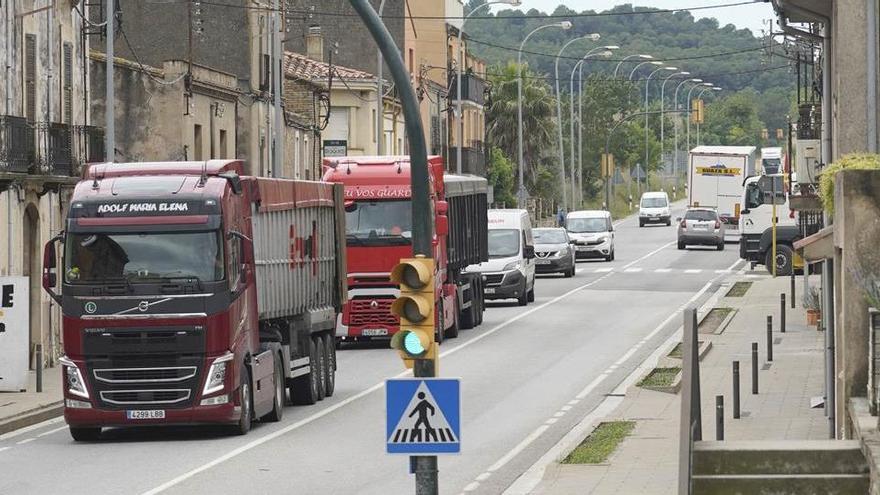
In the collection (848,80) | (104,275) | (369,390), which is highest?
(848,80)

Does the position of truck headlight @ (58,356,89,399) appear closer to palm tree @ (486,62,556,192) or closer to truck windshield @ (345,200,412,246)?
truck windshield @ (345,200,412,246)

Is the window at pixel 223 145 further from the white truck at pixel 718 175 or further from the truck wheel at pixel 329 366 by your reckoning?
the white truck at pixel 718 175

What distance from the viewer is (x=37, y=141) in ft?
120

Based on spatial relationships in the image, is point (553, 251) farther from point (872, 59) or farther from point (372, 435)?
point (872, 59)

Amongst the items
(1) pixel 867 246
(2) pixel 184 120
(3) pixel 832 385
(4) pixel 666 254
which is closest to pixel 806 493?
(1) pixel 867 246

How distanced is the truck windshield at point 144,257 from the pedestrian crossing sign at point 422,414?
9.98 m

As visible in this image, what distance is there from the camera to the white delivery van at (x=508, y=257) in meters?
48.9

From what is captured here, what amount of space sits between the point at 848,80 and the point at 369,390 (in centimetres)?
1046

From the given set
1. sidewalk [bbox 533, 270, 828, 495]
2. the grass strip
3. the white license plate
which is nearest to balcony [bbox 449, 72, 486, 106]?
sidewalk [bbox 533, 270, 828, 495]

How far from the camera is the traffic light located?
13.9m

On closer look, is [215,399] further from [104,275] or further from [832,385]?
[832,385]

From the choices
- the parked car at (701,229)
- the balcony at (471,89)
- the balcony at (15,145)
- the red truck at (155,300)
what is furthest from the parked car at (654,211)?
the red truck at (155,300)

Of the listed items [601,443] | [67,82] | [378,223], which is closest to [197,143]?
[67,82]

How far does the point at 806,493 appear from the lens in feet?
53.1
